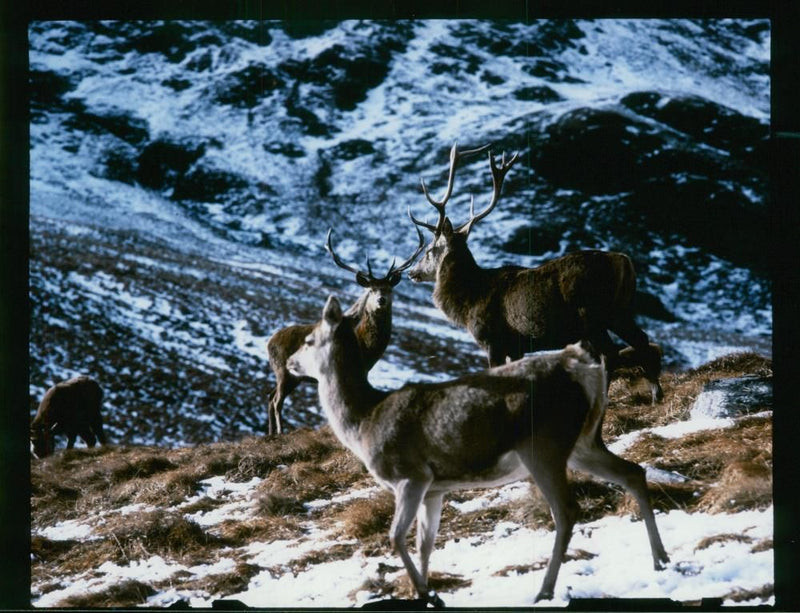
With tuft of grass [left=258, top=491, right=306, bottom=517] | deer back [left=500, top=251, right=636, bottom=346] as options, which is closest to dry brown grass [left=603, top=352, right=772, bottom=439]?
deer back [left=500, top=251, right=636, bottom=346]

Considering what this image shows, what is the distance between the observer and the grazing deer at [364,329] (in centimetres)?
627

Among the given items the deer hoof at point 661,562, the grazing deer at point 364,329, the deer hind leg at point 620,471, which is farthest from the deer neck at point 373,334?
the deer hoof at point 661,562

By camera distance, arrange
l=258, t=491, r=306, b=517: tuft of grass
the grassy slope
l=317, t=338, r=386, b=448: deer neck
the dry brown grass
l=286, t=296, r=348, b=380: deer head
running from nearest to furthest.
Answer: l=317, t=338, r=386, b=448: deer neck → l=286, t=296, r=348, b=380: deer head → the grassy slope → l=258, t=491, r=306, b=517: tuft of grass → the dry brown grass

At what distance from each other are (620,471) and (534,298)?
2.00 meters

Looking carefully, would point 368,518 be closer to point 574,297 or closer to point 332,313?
point 332,313

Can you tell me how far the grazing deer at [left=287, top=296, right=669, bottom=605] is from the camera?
14.4 feet

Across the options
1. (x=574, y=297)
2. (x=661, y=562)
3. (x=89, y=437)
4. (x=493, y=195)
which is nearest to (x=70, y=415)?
(x=89, y=437)

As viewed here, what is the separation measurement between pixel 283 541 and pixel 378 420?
1.52 m

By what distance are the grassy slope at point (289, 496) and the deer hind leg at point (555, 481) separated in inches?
37.7

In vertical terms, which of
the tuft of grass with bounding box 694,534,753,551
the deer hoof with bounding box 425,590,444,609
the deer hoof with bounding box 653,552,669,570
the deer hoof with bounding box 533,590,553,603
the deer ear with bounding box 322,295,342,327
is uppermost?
the deer ear with bounding box 322,295,342,327

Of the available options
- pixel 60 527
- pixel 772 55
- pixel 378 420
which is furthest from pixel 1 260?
pixel 772 55

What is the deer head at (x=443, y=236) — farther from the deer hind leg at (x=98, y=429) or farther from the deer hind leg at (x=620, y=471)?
the deer hind leg at (x=98, y=429)

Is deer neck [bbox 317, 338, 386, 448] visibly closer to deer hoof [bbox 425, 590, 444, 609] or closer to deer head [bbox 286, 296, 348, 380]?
deer head [bbox 286, 296, 348, 380]

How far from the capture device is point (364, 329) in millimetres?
6852
